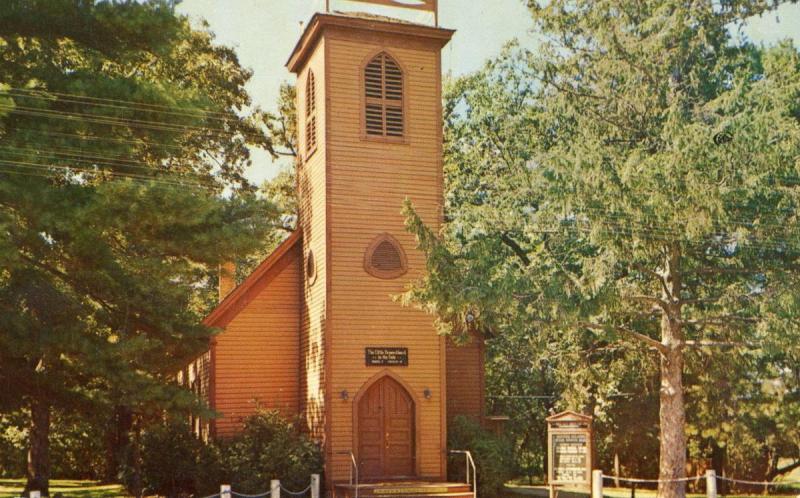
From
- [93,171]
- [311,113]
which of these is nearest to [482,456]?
[311,113]

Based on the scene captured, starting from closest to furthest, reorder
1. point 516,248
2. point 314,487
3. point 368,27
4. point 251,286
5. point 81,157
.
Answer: point 81,157 → point 314,487 → point 368,27 → point 251,286 → point 516,248

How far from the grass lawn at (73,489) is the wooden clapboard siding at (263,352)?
18.6ft

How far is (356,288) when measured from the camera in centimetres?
2189

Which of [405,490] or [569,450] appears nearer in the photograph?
[569,450]

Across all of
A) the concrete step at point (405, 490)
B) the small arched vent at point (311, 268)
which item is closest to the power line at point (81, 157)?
the small arched vent at point (311, 268)

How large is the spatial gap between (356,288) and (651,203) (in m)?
6.68

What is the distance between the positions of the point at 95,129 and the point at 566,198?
31.6 feet

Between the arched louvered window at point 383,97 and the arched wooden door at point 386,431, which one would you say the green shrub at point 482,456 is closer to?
the arched wooden door at point 386,431

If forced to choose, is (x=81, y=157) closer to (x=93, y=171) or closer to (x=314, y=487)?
(x=93, y=171)

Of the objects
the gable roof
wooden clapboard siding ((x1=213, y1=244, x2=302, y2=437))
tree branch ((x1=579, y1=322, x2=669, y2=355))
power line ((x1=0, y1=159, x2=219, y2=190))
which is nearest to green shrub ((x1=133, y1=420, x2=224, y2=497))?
wooden clapboard siding ((x1=213, y1=244, x2=302, y2=437))

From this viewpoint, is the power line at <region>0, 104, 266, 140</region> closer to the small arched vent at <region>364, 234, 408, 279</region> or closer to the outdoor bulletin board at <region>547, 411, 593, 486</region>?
the small arched vent at <region>364, 234, 408, 279</region>

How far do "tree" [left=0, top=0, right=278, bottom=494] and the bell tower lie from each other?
8.77 feet

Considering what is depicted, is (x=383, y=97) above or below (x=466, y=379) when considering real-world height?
above

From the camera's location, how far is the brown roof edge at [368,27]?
72.7 feet
